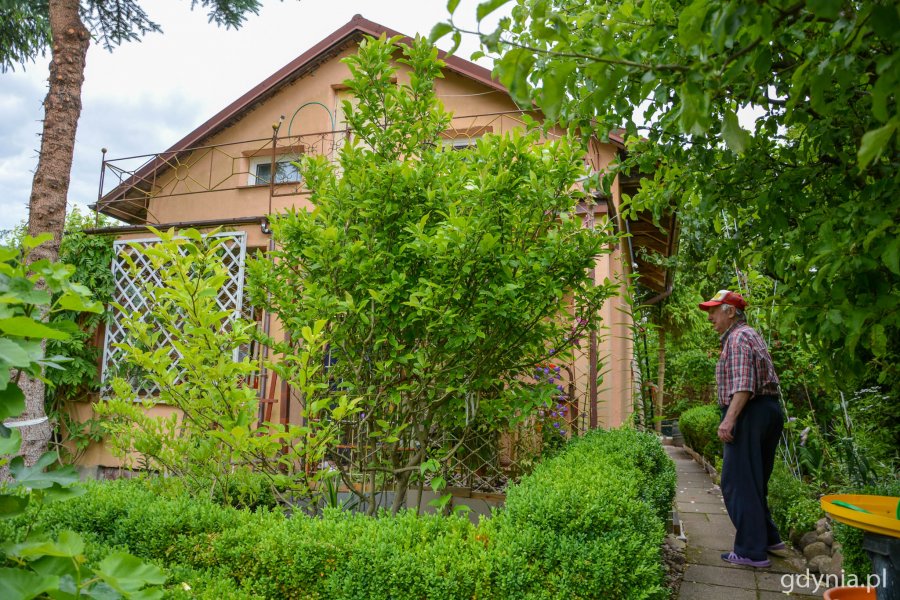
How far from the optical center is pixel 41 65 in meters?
9.35

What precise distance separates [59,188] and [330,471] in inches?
228

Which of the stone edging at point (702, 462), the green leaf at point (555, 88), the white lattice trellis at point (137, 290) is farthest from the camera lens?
the stone edging at point (702, 462)

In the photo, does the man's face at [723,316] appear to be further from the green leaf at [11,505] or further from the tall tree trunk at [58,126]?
the tall tree trunk at [58,126]

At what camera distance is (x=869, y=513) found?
2.50 meters

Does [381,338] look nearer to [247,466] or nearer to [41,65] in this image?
[247,466]

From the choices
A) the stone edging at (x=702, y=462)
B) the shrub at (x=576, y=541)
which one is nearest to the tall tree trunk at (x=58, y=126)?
the shrub at (x=576, y=541)

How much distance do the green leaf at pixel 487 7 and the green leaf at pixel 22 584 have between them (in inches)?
45.2

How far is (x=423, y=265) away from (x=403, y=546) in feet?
5.26

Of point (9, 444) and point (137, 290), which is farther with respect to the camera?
point (137, 290)

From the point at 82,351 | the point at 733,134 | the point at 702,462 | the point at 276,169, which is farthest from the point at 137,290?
the point at 702,462

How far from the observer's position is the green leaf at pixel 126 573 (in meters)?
0.94

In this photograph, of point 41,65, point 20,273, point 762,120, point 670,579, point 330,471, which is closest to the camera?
point 20,273

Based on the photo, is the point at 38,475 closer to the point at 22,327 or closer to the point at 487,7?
the point at 22,327

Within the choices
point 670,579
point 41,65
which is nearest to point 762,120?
point 670,579
